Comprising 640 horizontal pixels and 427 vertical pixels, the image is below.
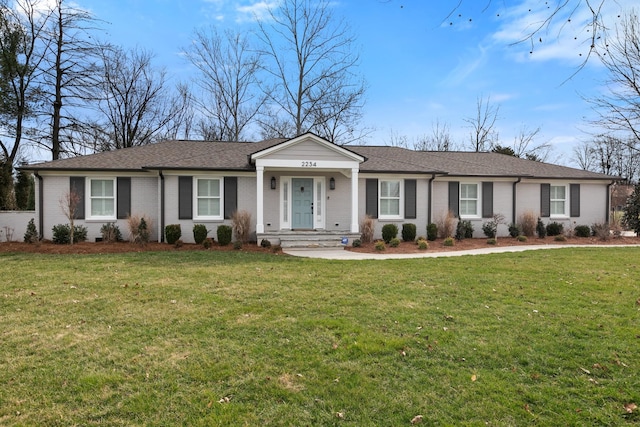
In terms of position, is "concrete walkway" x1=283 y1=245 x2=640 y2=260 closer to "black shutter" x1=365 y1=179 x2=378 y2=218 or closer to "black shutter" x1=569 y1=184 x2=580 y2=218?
"black shutter" x1=365 y1=179 x2=378 y2=218

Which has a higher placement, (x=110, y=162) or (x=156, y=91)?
(x=156, y=91)

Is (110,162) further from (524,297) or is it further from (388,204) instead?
(524,297)

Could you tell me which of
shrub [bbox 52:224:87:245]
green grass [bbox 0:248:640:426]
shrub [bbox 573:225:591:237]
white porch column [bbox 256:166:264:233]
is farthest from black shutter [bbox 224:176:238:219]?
shrub [bbox 573:225:591:237]

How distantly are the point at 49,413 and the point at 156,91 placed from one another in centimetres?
2887

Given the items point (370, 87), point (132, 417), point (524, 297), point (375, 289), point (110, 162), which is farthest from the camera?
point (370, 87)

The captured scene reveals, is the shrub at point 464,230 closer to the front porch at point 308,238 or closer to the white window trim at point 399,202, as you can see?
the white window trim at point 399,202

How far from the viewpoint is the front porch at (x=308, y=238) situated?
12560 mm

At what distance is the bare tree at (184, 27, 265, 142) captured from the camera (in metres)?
26.1

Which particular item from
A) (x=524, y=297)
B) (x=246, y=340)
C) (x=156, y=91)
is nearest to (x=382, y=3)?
(x=246, y=340)

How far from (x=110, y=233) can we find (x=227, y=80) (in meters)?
17.7

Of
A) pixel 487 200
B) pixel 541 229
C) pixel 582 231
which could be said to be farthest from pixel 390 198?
pixel 582 231

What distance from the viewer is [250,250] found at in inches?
456

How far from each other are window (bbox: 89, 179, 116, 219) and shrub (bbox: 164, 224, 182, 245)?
2.70 meters

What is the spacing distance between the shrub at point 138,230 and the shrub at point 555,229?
16.5 meters
